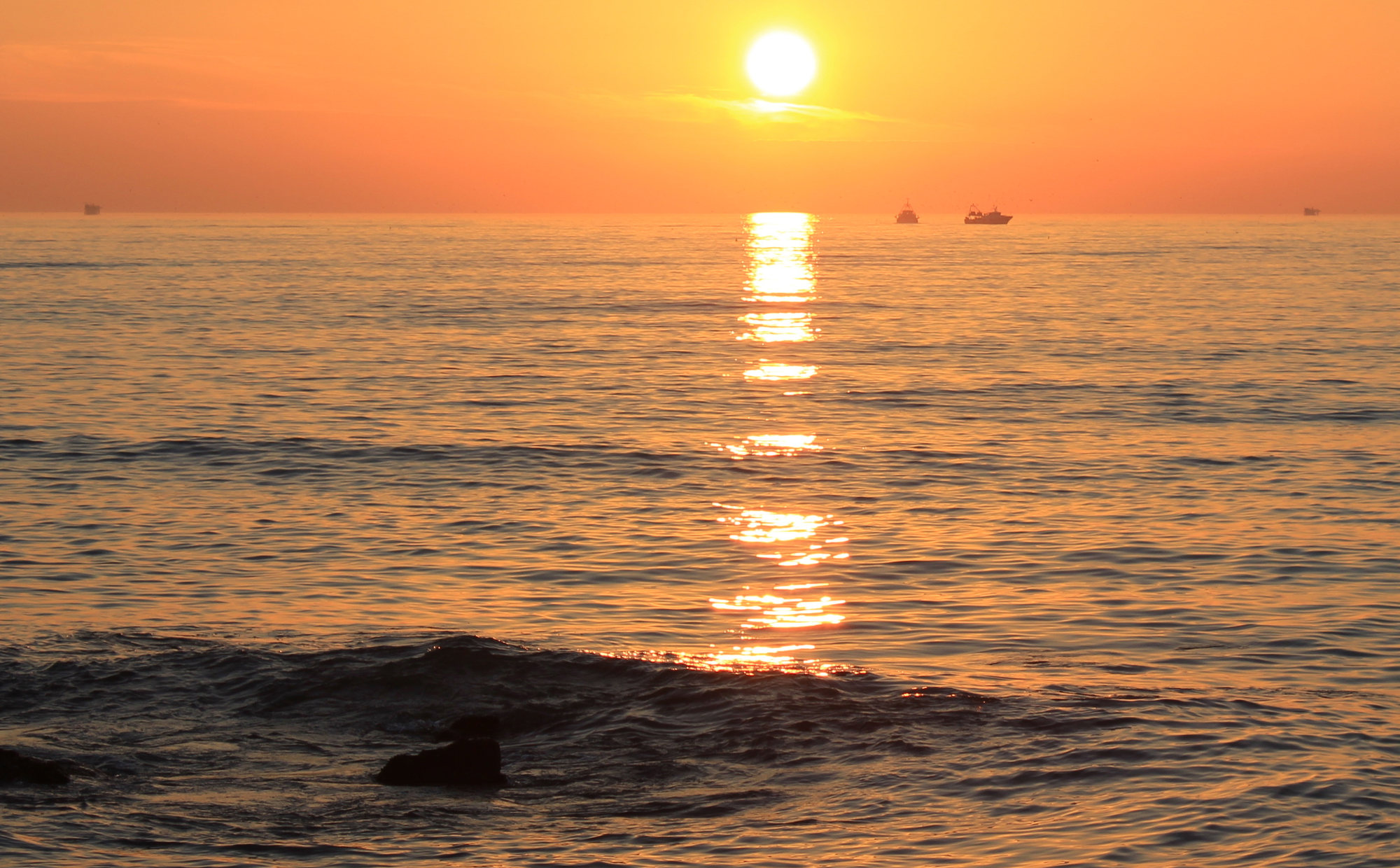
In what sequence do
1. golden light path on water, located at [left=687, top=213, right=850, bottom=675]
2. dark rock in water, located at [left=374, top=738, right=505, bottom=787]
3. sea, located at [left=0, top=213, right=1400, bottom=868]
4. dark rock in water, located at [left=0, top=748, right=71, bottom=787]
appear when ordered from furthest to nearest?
golden light path on water, located at [left=687, top=213, right=850, bottom=675], dark rock in water, located at [left=374, top=738, right=505, bottom=787], dark rock in water, located at [left=0, top=748, right=71, bottom=787], sea, located at [left=0, top=213, right=1400, bottom=868]

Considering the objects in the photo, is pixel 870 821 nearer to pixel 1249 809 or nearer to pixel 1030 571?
pixel 1249 809

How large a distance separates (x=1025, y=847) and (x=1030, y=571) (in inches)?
373

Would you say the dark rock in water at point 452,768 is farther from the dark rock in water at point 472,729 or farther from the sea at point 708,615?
the dark rock in water at point 472,729

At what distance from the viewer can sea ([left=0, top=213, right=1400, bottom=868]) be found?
11.2 meters

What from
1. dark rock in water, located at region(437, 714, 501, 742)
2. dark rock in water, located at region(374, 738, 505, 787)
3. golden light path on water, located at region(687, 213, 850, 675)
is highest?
golden light path on water, located at region(687, 213, 850, 675)

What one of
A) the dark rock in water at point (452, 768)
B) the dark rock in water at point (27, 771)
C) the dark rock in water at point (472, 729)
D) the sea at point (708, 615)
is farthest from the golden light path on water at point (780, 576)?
the dark rock in water at point (27, 771)

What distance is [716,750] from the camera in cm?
1297

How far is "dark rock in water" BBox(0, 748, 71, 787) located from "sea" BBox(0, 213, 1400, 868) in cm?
18

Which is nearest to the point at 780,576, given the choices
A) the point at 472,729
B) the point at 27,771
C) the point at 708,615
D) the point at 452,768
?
the point at 708,615

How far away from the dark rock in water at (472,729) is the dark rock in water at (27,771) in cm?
332

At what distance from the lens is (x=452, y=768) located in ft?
39.2

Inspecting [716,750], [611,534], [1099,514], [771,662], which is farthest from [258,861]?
[1099,514]

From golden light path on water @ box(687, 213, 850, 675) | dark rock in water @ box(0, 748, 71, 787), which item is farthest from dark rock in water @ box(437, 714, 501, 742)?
dark rock in water @ box(0, 748, 71, 787)

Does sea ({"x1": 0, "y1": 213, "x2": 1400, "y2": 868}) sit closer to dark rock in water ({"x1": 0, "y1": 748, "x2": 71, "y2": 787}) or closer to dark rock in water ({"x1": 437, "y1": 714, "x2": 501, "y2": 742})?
dark rock in water ({"x1": 0, "y1": 748, "x2": 71, "y2": 787})
